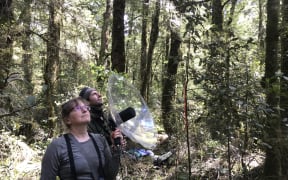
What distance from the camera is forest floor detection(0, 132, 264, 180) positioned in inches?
253

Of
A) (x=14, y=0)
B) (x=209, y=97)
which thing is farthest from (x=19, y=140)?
(x=209, y=97)

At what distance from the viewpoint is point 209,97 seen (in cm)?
505

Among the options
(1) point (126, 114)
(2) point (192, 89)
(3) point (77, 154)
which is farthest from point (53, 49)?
(3) point (77, 154)

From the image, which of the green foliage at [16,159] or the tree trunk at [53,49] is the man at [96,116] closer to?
the tree trunk at [53,49]

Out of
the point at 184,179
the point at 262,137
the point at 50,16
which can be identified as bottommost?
the point at 184,179

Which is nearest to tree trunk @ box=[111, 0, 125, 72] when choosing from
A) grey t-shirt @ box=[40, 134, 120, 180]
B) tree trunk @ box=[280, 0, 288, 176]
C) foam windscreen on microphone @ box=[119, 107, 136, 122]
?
tree trunk @ box=[280, 0, 288, 176]

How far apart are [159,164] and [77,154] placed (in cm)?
530

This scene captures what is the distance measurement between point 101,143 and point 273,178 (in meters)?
3.19

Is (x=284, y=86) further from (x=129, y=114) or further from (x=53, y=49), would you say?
(x=53, y=49)

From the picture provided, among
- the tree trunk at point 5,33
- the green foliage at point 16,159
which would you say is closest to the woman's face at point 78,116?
the tree trunk at point 5,33

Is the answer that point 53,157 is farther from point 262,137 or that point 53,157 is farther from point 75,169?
point 262,137

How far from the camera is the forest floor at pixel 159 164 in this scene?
6434 millimetres

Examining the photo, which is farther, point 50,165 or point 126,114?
point 126,114

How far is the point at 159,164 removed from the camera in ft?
25.6
